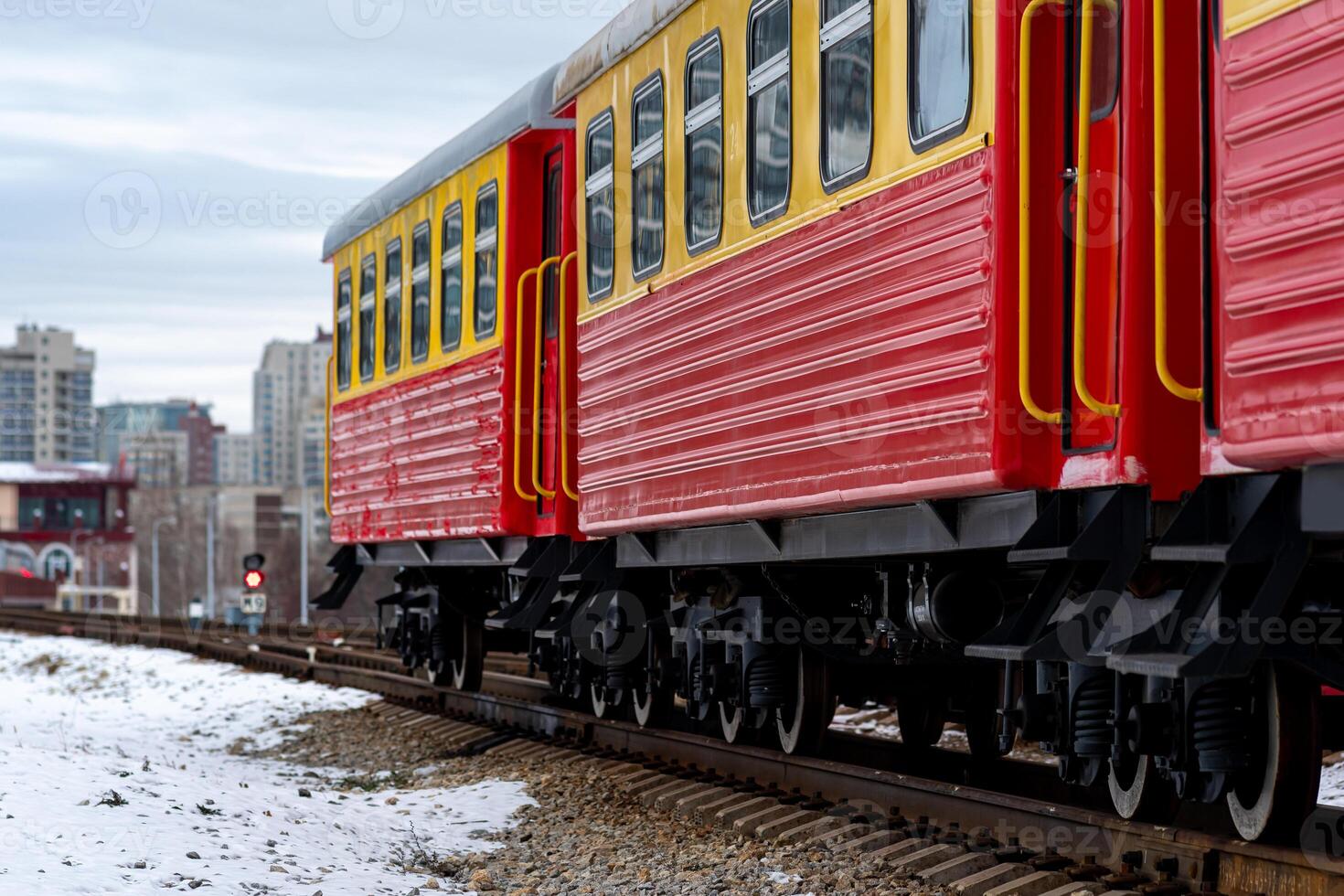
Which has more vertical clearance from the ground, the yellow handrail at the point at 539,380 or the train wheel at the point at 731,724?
the yellow handrail at the point at 539,380

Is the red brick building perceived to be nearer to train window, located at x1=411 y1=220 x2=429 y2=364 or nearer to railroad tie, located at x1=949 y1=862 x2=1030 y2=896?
train window, located at x1=411 y1=220 x2=429 y2=364

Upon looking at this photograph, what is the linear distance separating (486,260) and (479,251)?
22 cm

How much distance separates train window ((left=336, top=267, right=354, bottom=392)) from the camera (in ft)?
60.0

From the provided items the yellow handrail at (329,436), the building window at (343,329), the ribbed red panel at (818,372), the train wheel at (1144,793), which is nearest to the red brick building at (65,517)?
the yellow handrail at (329,436)

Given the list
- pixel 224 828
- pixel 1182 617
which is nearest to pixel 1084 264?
pixel 1182 617

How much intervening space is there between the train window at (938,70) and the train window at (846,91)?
42 cm

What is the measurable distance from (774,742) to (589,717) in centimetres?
217

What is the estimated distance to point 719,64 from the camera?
9.55m

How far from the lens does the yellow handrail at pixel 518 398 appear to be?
13266 millimetres

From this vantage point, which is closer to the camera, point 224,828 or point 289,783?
point 224,828

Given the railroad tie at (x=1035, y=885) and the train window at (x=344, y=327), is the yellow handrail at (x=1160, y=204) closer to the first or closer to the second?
the railroad tie at (x=1035, y=885)

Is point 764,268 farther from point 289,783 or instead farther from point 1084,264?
point 289,783

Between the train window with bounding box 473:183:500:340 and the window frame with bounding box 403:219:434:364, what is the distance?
1.17 meters

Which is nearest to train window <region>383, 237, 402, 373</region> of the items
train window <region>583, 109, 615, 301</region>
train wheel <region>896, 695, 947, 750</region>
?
train window <region>583, 109, 615, 301</region>
